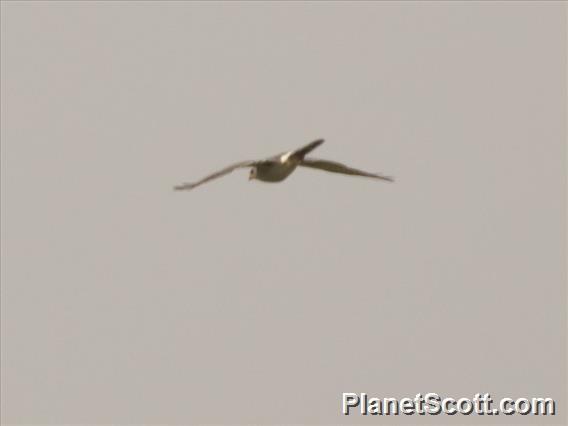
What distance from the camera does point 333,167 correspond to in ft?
81.8

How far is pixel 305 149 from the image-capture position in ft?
73.9

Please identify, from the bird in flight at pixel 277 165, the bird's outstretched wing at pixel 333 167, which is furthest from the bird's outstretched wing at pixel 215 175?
Result: the bird's outstretched wing at pixel 333 167

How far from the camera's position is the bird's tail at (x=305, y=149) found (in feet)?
72.3

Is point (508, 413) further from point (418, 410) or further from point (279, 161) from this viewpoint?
point (279, 161)

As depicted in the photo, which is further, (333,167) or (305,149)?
(333,167)

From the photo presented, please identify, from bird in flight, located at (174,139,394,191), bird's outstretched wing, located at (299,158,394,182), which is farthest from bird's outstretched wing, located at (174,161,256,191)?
bird's outstretched wing, located at (299,158,394,182)

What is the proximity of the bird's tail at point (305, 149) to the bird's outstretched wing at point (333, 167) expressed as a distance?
1.68m

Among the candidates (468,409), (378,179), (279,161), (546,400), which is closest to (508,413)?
(468,409)

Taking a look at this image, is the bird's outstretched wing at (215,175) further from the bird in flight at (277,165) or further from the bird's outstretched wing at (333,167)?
the bird's outstretched wing at (333,167)

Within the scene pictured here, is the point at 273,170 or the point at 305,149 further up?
the point at 305,149

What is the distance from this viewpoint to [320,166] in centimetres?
2492

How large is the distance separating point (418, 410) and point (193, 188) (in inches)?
340

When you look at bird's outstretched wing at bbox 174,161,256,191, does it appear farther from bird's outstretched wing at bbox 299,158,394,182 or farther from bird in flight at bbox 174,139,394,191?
bird's outstretched wing at bbox 299,158,394,182

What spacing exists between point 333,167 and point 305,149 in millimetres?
2477
